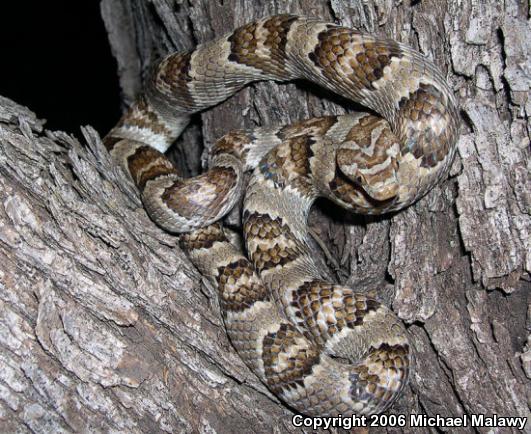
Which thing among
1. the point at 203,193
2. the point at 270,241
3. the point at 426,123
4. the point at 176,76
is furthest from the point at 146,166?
the point at 426,123

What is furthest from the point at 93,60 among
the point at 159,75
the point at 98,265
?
the point at 98,265

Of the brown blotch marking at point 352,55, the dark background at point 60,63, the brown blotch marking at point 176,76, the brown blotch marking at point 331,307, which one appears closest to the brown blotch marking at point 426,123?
the brown blotch marking at point 352,55

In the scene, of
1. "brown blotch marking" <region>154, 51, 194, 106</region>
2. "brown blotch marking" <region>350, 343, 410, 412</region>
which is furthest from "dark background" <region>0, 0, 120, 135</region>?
"brown blotch marking" <region>350, 343, 410, 412</region>

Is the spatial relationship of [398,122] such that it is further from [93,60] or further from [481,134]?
[93,60]

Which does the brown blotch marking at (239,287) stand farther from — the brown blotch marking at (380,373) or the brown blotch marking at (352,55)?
the brown blotch marking at (352,55)

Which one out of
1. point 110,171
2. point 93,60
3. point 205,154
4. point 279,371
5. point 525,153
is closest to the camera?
point 525,153
